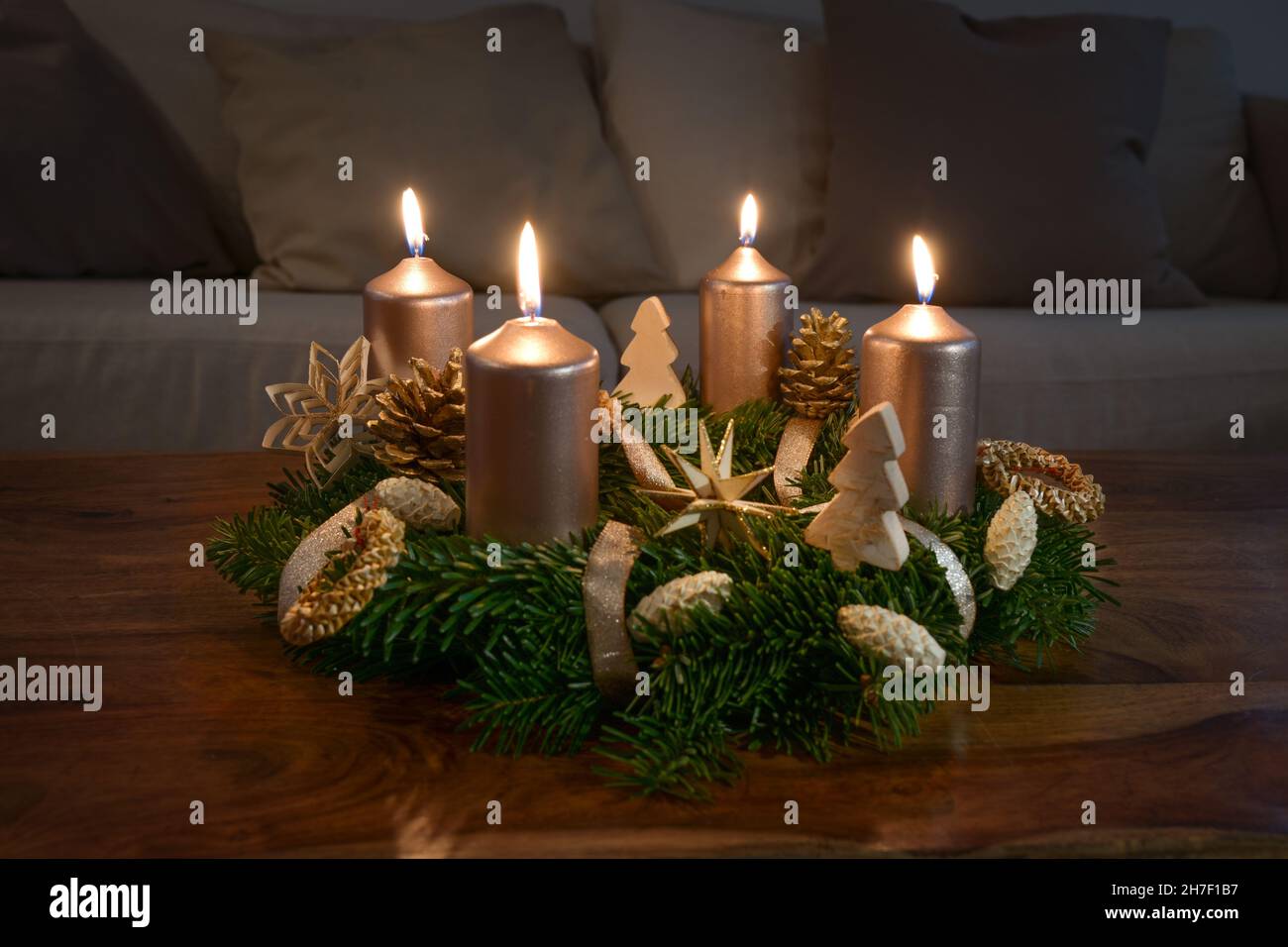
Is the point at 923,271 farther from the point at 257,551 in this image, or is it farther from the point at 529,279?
the point at 257,551

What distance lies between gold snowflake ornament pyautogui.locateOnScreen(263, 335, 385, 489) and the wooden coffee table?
0.36 ft

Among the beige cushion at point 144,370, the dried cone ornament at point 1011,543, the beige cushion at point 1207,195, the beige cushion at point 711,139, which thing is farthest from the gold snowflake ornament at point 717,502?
the beige cushion at point 1207,195

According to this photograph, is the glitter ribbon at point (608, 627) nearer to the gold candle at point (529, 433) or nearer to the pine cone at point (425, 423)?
the gold candle at point (529, 433)

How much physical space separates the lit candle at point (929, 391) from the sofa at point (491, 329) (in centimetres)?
116

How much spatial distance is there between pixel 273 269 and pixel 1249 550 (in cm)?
167

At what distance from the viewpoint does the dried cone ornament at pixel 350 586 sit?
643 millimetres

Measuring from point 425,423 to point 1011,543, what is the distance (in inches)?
14.1

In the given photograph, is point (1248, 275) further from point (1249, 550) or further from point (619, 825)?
point (619, 825)

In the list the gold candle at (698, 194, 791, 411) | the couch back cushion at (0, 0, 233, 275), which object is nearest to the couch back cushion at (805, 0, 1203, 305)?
the couch back cushion at (0, 0, 233, 275)

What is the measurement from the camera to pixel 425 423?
79 centimetres

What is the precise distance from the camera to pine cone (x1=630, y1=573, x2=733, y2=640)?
65cm

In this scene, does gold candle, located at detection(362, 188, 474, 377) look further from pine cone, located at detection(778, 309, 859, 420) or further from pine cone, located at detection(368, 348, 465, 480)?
pine cone, located at detection(778, 309, 859, 420)

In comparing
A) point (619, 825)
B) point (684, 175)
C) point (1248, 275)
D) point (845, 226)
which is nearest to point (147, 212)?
→ point (684, 175)

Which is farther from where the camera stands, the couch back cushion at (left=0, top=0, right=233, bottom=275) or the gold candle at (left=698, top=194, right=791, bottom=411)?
the couch back cushion at (left=0, top=0, right=233, bottom=275)
